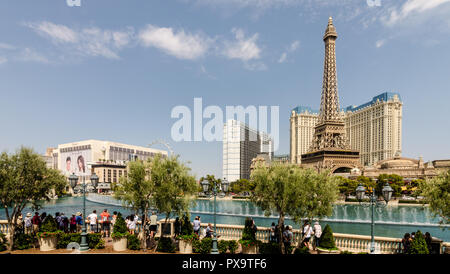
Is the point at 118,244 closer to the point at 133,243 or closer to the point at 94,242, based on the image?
the point at 133,243

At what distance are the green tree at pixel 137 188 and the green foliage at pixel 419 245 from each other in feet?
48.5

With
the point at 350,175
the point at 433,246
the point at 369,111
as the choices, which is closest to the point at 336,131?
the point at 350,175

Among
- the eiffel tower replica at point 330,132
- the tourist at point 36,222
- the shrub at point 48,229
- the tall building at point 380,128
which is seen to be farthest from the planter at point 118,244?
the tall building at point 380,128

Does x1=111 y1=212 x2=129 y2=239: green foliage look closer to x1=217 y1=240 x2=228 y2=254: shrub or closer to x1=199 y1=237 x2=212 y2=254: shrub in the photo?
x1=199 y1=237 x2=212 y2=254: shrub

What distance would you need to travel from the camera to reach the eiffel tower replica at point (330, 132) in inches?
4870

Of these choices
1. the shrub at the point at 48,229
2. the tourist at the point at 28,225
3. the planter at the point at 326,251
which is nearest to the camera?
the planter at the point at 326,251

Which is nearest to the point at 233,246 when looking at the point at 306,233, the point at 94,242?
the point at 306,233

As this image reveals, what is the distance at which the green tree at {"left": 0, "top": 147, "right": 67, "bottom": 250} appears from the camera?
54.2ft

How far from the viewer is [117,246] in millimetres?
16922

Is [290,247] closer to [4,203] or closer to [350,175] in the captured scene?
[4,203]

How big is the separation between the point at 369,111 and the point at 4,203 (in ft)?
644

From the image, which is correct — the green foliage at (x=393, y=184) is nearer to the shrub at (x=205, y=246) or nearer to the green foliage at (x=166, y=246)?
the shrub at (x=205, y=246)
